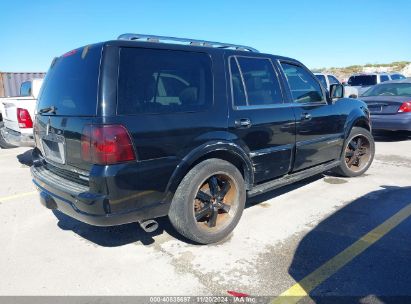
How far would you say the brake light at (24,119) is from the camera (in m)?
6.79

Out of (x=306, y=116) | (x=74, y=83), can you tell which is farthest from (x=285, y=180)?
(x=74, y=83)

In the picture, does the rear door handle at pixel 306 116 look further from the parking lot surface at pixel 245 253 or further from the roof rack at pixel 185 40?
the parking lot surface at pixel 245 253

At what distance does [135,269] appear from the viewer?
3195 millimetres

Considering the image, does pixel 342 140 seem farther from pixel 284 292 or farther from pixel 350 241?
pixel 284 292

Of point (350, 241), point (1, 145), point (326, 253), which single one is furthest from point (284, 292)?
point (1, 145)

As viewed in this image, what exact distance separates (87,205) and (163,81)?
123 centimetres

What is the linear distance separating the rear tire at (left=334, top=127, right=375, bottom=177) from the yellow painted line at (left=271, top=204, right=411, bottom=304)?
155cm

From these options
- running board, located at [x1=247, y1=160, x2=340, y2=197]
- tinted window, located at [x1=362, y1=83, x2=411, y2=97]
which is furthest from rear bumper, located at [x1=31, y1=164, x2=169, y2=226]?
tinted window, located at [x1=362, y1=83, x2=411, y2=97]

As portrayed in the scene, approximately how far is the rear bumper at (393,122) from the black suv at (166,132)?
5388mm

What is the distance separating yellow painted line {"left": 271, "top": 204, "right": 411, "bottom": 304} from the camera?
9.04ft

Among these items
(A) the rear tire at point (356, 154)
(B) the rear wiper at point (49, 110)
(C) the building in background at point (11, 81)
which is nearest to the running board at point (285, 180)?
(A) the rear tire at point (356, 154)

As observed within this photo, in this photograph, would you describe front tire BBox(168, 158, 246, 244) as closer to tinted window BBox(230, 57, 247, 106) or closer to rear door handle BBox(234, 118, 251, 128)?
rear door handle BBox(234, 118, 251, 128)

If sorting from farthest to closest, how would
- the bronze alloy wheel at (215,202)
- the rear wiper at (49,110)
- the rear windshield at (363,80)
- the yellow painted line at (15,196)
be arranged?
1. the rear windshield at (363,80)
2. the yellow painted line at (15,196)
3. the bronze alloy wheel at (215,202)
4. the rear wiper at (49,110)

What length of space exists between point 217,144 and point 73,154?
1295 millimetres
